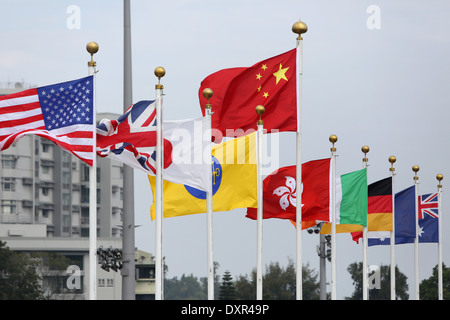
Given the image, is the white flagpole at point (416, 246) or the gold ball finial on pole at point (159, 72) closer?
the gold ball finial on pole at point (159, 72)

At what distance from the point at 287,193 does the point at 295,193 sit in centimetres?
24

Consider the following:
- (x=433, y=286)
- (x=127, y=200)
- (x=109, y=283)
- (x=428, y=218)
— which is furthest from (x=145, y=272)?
(x=127, y=200)

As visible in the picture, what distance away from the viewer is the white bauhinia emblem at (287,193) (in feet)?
83.5

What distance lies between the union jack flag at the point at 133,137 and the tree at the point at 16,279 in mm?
68914

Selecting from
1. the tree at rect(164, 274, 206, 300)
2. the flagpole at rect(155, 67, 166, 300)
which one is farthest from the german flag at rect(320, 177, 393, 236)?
the tree at rect(164, 274, 206, 300)

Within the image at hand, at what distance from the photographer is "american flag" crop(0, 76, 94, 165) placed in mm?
18500

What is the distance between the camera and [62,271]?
100 m

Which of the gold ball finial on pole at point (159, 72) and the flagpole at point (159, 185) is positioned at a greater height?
the gold ball finial on pole at point (159, 72)

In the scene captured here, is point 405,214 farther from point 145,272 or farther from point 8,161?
point 8,161

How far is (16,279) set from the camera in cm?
8900

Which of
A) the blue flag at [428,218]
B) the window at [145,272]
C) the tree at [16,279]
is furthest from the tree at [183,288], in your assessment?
the blue flag at [428,218]

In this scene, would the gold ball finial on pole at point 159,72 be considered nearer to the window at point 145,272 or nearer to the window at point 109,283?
the window at point 109,283
